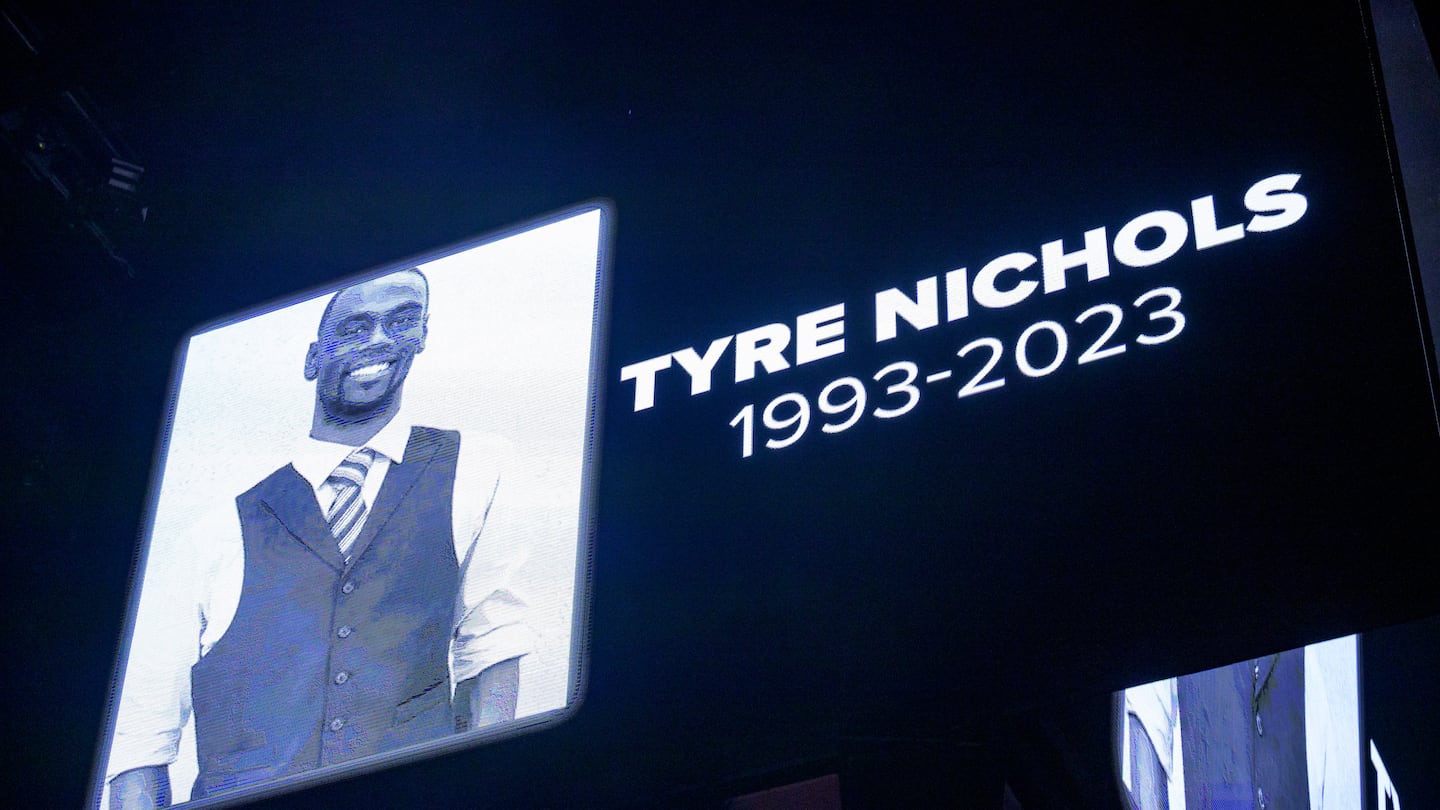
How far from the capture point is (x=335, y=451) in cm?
349

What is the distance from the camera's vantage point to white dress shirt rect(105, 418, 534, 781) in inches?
121

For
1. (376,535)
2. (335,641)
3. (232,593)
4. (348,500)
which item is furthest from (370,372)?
(335,641)

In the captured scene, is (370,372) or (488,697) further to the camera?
(370,372)

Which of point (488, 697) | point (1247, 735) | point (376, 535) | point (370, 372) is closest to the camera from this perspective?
point (488, 697)

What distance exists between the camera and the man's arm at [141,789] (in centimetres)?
324

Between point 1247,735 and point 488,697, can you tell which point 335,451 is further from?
point 1247,735

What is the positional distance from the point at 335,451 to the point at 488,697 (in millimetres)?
798

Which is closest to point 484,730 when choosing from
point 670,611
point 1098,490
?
point 670,611

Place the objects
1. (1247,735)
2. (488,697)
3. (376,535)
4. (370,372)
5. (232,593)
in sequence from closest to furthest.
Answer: (488,697), (1247,735), (376,535), (232,593), (370,372)

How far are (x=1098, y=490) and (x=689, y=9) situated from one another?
1928 millimetres

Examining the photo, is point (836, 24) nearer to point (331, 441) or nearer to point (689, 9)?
point (689, 9)

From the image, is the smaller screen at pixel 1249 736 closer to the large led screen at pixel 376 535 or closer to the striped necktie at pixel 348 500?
the large led screen at pixel 376 535

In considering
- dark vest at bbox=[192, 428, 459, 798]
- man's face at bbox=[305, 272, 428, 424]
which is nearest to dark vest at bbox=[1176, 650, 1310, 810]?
dark vest at bbox=[192, 428, 459, 798]

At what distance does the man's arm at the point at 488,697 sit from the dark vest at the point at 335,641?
3 cm
